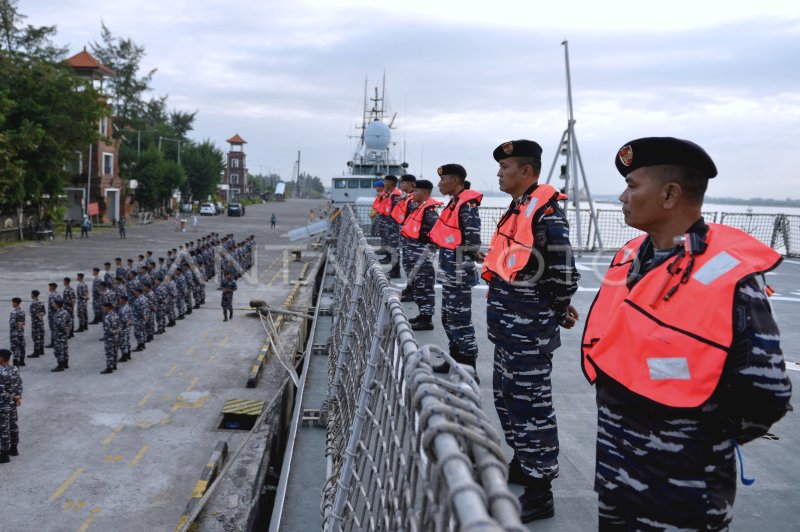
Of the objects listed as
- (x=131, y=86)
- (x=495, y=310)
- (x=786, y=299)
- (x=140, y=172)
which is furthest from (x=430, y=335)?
(x=131, y=86)

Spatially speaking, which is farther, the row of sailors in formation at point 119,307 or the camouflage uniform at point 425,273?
the row of sailors in formation at point 119,307

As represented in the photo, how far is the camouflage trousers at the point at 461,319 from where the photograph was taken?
5.25m

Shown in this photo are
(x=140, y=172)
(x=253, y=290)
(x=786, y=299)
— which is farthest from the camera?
(x=140, y=172)

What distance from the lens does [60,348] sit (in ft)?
34.6

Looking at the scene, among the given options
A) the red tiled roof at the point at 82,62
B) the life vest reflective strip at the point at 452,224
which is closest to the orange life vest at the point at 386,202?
the life vest reflective strip at the point at 452,224

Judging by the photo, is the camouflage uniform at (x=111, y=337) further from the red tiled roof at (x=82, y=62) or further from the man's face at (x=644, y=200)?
the red tiled roof at (x=82, y=62)

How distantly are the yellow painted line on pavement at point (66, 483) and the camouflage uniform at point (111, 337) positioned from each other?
378 cm

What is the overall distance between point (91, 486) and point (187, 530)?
1850mm

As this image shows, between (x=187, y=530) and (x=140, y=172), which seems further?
(x=140, y=172)

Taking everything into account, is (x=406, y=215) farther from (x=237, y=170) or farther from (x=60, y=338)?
(x=237, y=170)

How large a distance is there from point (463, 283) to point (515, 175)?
1.93m

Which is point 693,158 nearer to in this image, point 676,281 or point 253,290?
point 676,281

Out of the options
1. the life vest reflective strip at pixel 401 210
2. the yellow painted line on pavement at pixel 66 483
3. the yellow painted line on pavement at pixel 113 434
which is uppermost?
the life vest reflective strip at pixel 401 210

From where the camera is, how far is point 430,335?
6.79 m
